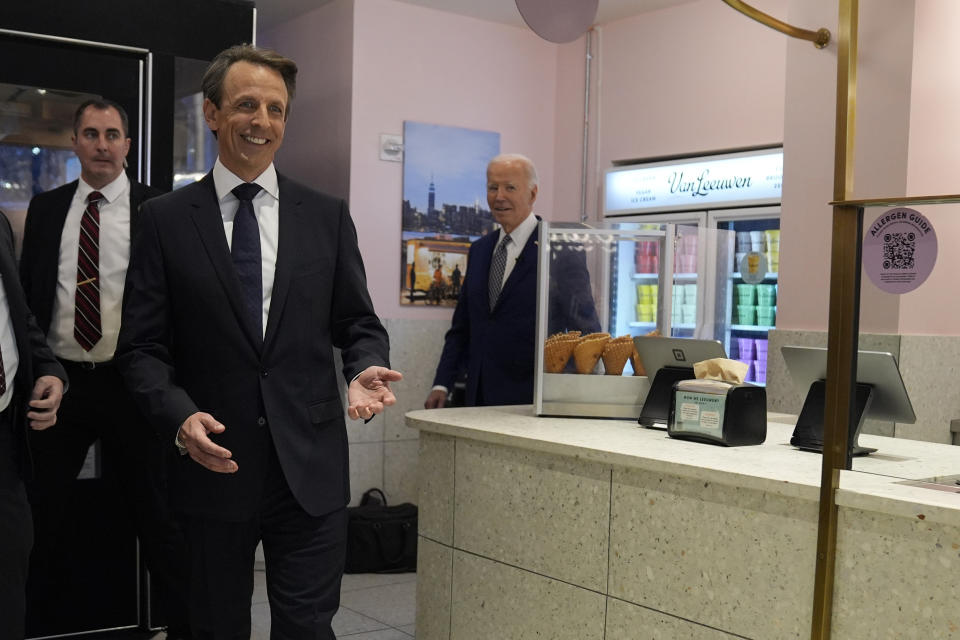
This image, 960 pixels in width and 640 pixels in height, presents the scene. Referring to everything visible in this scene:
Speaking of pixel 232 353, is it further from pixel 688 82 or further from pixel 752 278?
pixel 688 82

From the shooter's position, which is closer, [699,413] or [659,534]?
[659,534]

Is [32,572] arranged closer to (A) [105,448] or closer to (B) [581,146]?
(A) [105,448]

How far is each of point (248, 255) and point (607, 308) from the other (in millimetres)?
1355

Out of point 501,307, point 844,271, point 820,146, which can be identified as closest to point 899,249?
point 844,271

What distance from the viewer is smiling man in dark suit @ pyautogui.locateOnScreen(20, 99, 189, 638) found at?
12.1 feet

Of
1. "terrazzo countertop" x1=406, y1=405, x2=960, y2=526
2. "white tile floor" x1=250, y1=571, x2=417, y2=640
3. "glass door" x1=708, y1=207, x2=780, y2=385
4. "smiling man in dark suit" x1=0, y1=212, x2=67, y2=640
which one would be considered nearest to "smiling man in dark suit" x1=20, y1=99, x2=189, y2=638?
"white tile floor" x1=250, y1=571, x2=417, y2=640

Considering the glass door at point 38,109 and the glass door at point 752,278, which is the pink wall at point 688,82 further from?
the glass door at point 38,109

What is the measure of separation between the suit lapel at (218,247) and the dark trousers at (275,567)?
12.9 inches

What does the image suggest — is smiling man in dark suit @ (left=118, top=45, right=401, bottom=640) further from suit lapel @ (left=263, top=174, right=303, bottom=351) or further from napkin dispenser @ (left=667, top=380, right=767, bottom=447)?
napkin dispenser @ (left=667, top=380, right=767, bottom=447)

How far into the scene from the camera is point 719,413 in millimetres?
2842

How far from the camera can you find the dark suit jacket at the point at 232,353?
229 cm

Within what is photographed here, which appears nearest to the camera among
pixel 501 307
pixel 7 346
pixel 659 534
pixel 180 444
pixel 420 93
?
pixel 180 444

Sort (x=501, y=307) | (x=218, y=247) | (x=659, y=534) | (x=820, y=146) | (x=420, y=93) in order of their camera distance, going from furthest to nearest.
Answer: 1. (x=420, y=93)
2. (x=820, y=146)
3. (x=501, y=307)
4. (x=659, y=534)
5. (x=218, y=247)

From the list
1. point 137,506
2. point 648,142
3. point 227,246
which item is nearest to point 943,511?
point 227,246
